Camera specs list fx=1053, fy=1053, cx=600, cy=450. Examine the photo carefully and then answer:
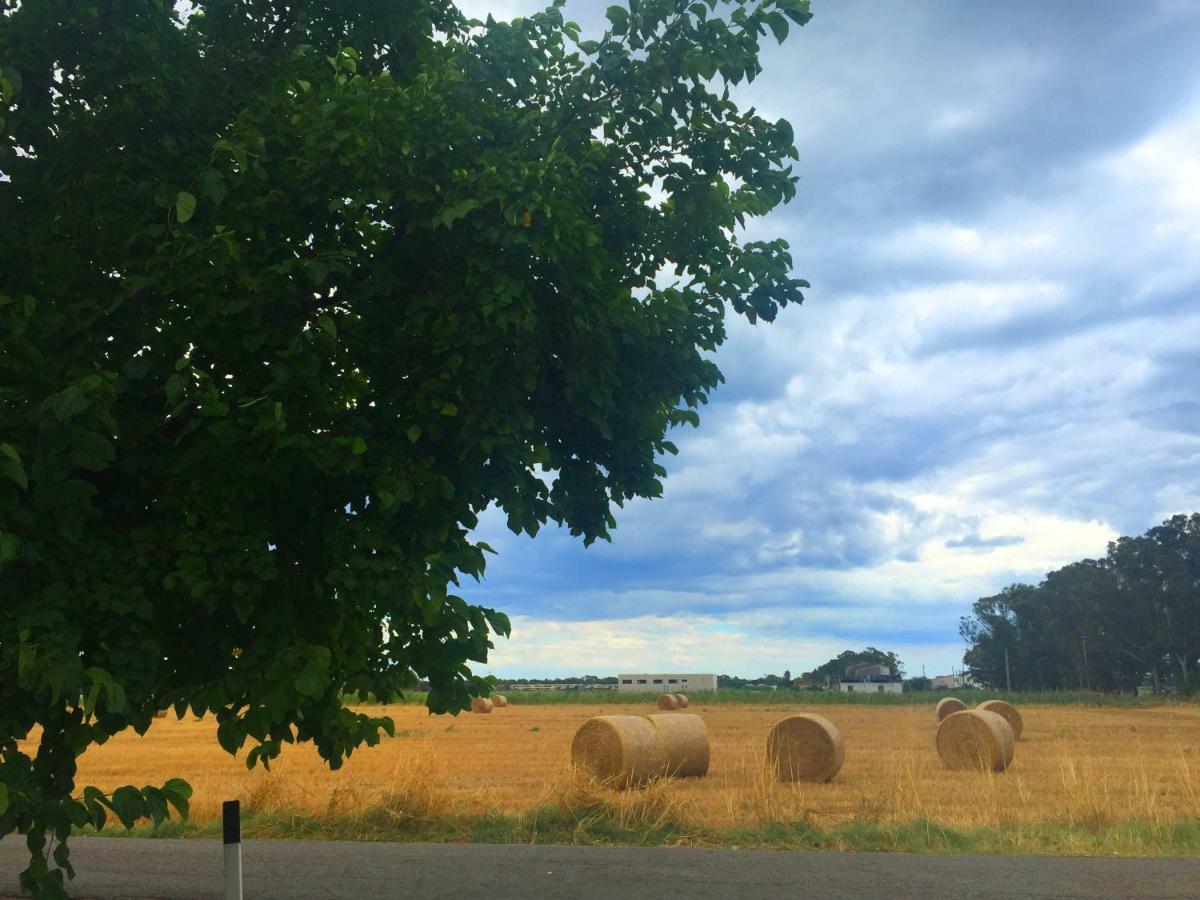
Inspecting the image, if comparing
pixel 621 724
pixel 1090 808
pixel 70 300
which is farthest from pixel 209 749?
pixel 70 300

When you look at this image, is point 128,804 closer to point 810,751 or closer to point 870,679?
point 810,751

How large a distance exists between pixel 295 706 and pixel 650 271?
11.6 ft

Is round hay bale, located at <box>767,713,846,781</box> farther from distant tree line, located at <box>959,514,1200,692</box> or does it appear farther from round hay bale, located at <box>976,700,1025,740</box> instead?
distant tree line, located at <box>959,514,1200,692</box>

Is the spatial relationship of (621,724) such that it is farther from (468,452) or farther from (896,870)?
(468,452)

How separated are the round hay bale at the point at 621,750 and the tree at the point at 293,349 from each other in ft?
47.8

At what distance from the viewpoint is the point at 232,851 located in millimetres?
6613

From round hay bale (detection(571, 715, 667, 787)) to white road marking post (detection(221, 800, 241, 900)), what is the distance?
44.6 feet

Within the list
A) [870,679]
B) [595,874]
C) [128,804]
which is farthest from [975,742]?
[870,679]

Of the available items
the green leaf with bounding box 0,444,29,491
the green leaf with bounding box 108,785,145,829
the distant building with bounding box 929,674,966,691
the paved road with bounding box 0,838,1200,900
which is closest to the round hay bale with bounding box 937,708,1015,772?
the paved road with bounding box 0,838,1200,900

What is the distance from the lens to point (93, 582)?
191 inches

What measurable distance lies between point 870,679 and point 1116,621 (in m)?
64.8

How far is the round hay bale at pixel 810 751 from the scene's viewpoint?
2197 centimetres

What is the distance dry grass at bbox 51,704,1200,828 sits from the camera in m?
12.8

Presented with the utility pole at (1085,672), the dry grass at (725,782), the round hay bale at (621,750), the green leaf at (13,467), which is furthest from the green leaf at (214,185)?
the utility pole at (1085,672)
